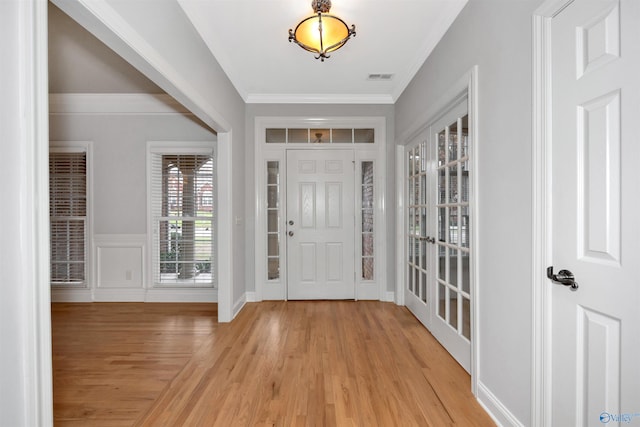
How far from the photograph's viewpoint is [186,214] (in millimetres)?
4168

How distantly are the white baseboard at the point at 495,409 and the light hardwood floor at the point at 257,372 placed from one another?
5 centimetres

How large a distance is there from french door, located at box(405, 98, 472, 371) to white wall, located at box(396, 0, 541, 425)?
314 millimetres

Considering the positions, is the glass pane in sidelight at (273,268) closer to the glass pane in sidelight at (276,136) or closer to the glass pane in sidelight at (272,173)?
the glass pane in sidelight at (272,173)

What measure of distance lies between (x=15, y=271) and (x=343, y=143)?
3.57 m

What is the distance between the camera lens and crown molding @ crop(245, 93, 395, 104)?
398cm

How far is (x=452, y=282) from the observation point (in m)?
2.52

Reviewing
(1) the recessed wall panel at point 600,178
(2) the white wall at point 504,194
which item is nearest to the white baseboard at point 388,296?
(2) the white wall at point 504,194

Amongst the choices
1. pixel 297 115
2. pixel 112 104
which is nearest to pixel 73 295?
pixel 112 104

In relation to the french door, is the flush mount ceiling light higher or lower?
higher

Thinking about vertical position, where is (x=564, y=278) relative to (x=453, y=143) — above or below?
below

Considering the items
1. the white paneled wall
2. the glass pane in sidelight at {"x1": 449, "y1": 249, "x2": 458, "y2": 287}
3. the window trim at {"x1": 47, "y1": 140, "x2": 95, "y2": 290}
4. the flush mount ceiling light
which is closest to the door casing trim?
the glass pane in sidelight at {"x1": 449, "y1": 249, "x2": 458, "y2": 287}

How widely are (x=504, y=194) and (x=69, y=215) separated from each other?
509cm

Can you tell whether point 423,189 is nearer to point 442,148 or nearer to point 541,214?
point 442,148

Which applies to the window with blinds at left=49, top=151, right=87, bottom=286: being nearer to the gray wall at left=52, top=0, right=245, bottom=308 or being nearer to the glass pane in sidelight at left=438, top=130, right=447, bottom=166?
the gray wall at left=52, top=0, right=245, bottom=308
